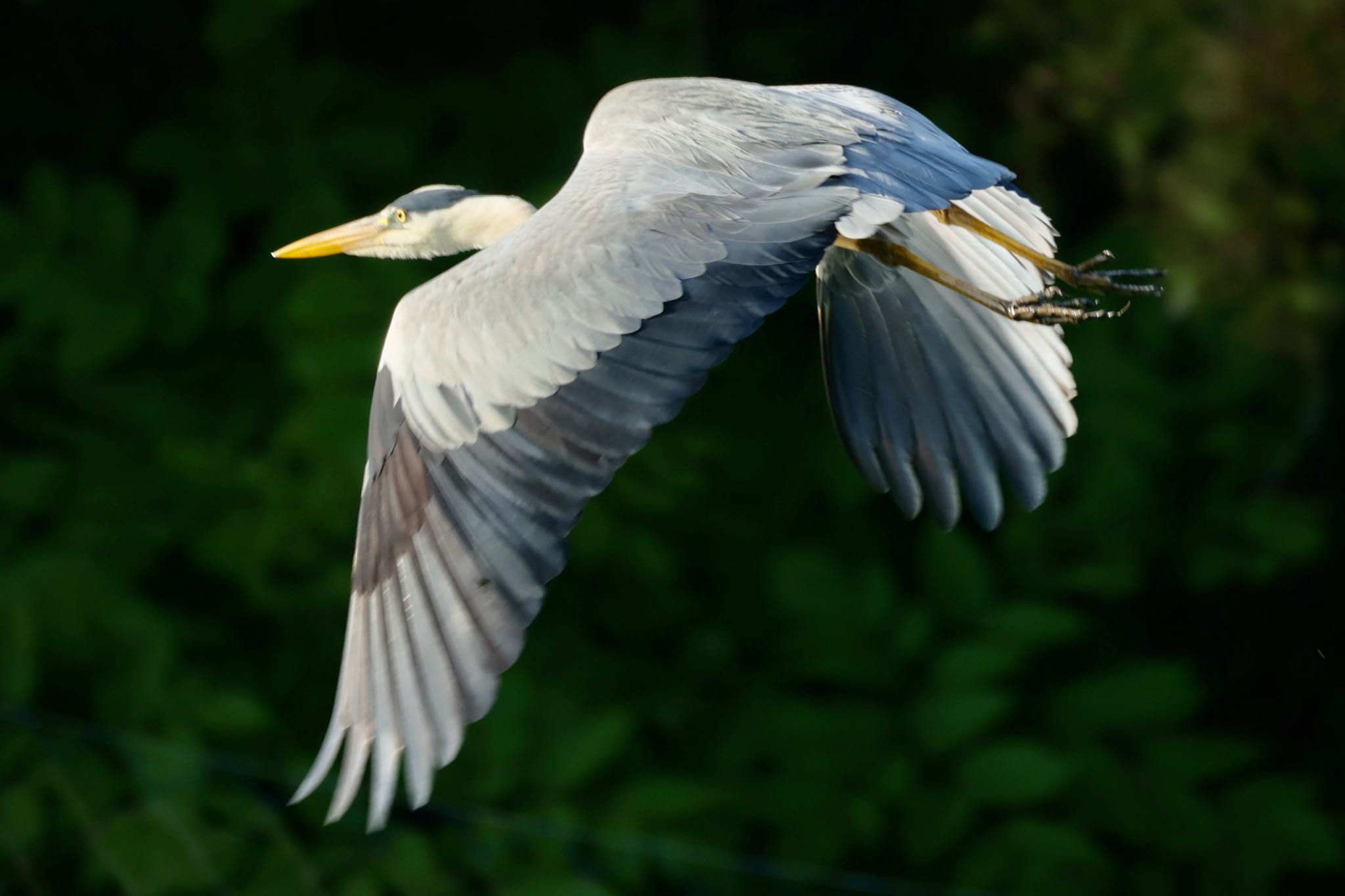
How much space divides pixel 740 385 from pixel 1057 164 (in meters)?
1.20

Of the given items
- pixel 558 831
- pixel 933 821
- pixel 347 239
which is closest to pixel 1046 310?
pixel 347 239

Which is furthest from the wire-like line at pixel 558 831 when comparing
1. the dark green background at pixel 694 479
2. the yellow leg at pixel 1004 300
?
the yellow leg at pixel 1004 300

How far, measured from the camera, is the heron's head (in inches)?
133

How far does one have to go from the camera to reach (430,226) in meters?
3.42

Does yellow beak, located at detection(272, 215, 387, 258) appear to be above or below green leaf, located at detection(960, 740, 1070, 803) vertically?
above

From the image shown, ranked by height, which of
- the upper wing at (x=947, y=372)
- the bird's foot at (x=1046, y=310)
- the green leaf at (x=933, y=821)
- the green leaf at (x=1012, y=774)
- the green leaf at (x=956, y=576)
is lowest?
the green leaf at (x=933, y=821)

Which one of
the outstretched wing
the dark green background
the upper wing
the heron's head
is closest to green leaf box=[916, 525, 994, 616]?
the dark green background

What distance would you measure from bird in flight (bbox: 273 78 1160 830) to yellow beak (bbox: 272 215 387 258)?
22.4 inches

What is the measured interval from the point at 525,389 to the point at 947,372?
3.43 ft

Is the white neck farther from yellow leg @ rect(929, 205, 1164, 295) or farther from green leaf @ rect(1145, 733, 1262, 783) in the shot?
green leaf @ rect(1145, 733, 1262, 783)

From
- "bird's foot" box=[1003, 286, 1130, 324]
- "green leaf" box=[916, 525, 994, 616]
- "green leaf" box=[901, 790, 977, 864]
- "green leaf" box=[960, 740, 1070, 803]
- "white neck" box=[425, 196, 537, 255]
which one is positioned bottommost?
"green leaf" box=[901, 790, 977, 864]

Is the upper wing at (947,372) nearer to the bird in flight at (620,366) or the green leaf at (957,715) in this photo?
the bird in flight at (620,366)

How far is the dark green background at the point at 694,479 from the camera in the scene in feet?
14.7

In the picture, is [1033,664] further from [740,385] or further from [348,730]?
[348,730]
